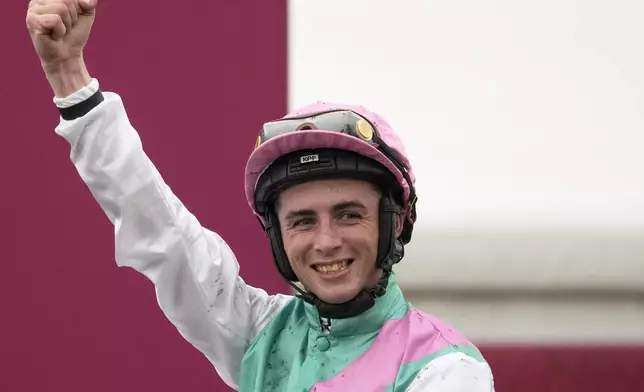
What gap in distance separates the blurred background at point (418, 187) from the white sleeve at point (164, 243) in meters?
0.50

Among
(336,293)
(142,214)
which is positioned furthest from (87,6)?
(336,293)

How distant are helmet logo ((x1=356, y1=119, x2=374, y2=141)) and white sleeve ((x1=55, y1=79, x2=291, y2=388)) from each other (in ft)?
1.00

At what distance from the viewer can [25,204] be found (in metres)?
2.00

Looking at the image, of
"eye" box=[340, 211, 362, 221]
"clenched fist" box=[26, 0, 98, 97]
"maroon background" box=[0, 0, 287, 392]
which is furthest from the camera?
"maroon background" box=[0, 0, 287, 392]

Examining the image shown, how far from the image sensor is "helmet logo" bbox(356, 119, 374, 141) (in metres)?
1.27

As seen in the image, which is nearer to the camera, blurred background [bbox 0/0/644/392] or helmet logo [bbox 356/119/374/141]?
helmet logo [bbox 356/119/374/141]

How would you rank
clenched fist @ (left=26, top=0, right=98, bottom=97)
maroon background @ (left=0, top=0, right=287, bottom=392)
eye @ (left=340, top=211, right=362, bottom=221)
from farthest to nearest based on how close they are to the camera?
1. maroon background @ (left=0, top=0, right=287, bottom=392)
2. eye @ (left=340, top=211, right=362, bottom=221)
3. clenched fist @ (left=26, top=0, right=98, bottom=97)

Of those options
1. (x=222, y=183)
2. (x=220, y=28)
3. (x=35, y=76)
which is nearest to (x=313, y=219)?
(x=222, y=183)

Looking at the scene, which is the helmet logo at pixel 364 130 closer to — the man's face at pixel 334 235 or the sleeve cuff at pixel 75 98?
the man's face at pixel 334 235

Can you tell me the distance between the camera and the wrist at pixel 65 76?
1.25 meters

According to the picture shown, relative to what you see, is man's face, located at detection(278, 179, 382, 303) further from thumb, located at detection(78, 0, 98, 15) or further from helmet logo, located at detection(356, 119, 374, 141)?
thumb, located at detection(78, 0, 98, 15)

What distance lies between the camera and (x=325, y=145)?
1.27 metres

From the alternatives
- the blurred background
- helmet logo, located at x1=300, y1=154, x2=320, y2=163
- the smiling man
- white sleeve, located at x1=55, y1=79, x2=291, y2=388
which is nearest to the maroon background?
the blurred background

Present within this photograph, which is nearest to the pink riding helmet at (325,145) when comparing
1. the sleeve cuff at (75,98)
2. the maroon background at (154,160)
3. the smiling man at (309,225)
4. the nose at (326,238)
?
the smiling man at (309,225)
